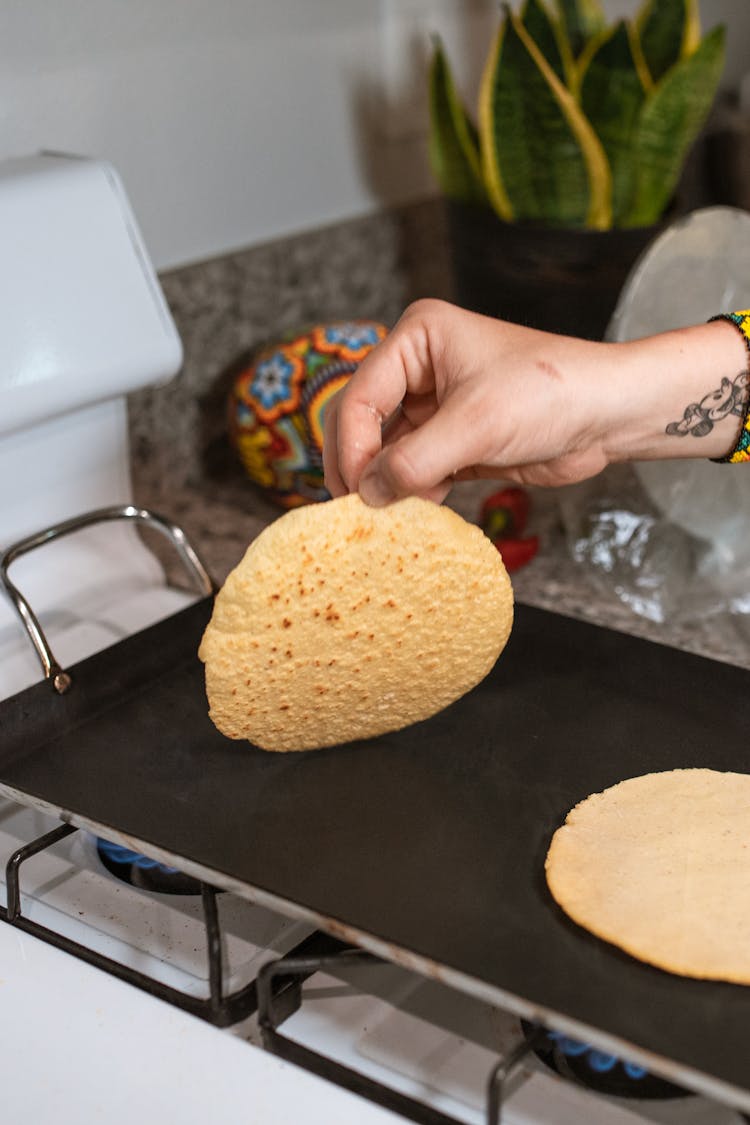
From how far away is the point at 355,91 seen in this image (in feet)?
5.23

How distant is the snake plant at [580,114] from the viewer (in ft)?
4.55

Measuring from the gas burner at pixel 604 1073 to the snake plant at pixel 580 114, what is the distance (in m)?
0.96

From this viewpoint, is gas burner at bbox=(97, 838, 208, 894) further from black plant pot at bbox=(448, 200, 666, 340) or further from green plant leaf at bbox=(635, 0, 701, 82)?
green plant leaf at bbox=(635, 0, 701, 82)

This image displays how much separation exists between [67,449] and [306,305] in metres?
0.47

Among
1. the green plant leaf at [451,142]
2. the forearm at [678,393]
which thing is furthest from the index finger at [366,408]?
the green plant leaf at [451,142]

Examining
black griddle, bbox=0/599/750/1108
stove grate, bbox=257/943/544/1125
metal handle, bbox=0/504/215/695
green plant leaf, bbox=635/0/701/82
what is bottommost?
stove grate, bbox=257/943/544/1125

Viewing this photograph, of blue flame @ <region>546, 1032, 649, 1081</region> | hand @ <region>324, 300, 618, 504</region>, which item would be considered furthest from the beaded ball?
blue flame @ <region>546, 1032, 649, 1081</region>

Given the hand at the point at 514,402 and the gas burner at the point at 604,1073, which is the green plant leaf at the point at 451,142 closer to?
the hand at the point at 514,402

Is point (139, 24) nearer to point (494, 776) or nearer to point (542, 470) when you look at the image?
point (542, 470)

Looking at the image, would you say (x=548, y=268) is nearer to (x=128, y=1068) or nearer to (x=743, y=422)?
(x=743, y=422)

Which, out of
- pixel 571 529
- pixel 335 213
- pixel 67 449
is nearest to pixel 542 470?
pixel 571 529

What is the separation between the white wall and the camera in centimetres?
125

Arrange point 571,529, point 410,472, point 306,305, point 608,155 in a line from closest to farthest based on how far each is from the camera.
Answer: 1. point 410,472
2. point 571,529
3. point 608,155
4. point 306,305

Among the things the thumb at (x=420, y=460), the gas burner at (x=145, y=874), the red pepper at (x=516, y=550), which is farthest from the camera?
the red pepper at (x=516, y=550)
